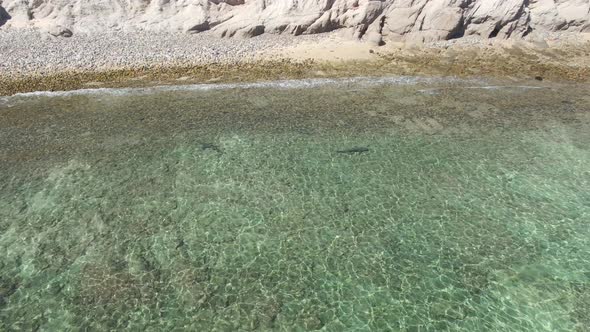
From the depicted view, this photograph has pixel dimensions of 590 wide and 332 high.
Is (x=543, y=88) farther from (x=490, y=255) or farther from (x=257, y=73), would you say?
(x=257, y=73)

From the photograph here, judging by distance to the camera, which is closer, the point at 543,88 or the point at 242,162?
the point at 242,162

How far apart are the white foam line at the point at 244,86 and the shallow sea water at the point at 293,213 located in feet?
1.99

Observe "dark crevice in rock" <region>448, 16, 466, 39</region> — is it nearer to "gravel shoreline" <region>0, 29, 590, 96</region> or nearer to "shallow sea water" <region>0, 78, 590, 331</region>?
"gravel shoreline" <region>0, 29, 590, 96</region>

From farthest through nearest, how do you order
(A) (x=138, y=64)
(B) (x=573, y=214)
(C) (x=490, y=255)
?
(A) (x=138, y=64)
(B) (x=573, y=214)
(C) (x=490, y=255)

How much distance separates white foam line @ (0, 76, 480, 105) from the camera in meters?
24.8

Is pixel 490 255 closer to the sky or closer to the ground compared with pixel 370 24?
closer to the ground

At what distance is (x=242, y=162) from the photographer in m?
18.8

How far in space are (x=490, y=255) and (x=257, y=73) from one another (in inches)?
768

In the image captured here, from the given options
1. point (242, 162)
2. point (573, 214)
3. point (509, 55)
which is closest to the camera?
point (573, 214)

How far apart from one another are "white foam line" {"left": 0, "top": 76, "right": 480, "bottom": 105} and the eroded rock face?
521 centimetres

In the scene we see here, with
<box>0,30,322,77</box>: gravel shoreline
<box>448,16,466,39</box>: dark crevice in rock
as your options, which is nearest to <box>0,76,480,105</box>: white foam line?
<box>0,30,322,77</box>: gravel shoreline

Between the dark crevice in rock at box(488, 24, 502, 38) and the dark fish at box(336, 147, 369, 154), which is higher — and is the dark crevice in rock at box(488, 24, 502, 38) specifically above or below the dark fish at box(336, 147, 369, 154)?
above

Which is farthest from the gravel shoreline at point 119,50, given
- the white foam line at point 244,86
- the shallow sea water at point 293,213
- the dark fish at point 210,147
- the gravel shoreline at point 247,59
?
the dark fish at point 210,147

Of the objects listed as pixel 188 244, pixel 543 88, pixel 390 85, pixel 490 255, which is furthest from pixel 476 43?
pixel 188 244
